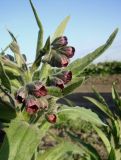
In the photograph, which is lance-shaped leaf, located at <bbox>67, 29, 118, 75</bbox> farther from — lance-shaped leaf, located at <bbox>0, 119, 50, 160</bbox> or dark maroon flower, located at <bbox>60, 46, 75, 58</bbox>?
lance-shaped leaf, located at <bbox>0, 119, 50, 160</bbox>

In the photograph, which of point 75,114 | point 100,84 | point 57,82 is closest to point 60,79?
point 57,82

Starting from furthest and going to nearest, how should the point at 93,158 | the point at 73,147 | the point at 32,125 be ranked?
the point at 93,158 → the point at 73,147 → the point at 32,125

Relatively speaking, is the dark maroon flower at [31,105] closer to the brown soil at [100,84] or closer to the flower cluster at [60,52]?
the flower cluster at [60,52]

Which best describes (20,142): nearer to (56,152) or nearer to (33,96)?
(33,96)

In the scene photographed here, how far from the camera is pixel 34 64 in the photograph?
2.35 meters

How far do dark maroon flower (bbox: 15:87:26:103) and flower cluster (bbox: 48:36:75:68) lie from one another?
26cm

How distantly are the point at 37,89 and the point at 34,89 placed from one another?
27mm

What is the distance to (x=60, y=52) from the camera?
235 centimetres

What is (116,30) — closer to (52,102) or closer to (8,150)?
(52,102)

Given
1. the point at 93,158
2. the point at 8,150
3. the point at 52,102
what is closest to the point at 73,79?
the point at 52,102

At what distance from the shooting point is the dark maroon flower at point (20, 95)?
2.12 m

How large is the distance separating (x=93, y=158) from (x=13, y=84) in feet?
7.94

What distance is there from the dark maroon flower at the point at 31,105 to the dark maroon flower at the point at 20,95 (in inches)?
1.1

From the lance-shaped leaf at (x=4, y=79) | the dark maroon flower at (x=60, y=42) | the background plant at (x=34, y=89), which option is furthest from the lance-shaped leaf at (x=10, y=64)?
the dark maroon flower at (x=60, y=42)
